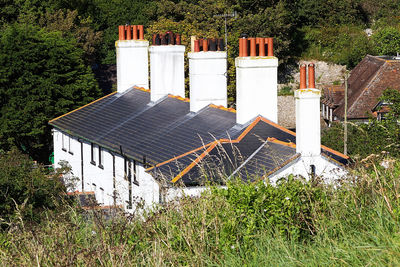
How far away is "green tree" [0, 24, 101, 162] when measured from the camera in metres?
37.3

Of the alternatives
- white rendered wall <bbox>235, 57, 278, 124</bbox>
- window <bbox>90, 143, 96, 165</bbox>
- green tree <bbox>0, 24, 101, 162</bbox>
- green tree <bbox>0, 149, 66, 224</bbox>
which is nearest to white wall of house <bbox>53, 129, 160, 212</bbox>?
window <bbox>90, 143, 96, 165</bbox>

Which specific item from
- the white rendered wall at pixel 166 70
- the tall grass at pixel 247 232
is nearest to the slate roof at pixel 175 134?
the white rendered wall at pixel 166 70

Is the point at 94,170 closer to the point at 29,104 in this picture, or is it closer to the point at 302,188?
the point at 29,104

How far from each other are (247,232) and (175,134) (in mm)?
14168

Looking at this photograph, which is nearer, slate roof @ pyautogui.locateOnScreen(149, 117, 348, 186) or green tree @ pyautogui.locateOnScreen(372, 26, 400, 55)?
slate roof @ pyautogui.locateOnScreen(149, 117, 348, 186)

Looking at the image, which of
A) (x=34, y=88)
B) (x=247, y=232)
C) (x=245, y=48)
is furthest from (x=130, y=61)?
(x=247, y=232)

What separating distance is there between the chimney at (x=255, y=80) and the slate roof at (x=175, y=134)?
0.35 m

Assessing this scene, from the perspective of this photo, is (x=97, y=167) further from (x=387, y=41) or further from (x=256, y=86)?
(x=387, y=41)

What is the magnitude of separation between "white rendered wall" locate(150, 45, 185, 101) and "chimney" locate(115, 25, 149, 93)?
359 centimetres

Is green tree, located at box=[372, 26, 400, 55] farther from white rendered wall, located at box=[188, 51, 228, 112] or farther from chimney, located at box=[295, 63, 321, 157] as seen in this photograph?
chimney, located at box=[295, 63, 321, 157]

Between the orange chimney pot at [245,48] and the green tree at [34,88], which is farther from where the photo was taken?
the green tree at [34,88]

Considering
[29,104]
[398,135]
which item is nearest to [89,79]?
[29,104]

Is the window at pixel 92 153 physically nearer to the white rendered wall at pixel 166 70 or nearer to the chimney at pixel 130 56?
the white rendered wall at pixel 166 70

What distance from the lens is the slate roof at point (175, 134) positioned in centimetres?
1535
